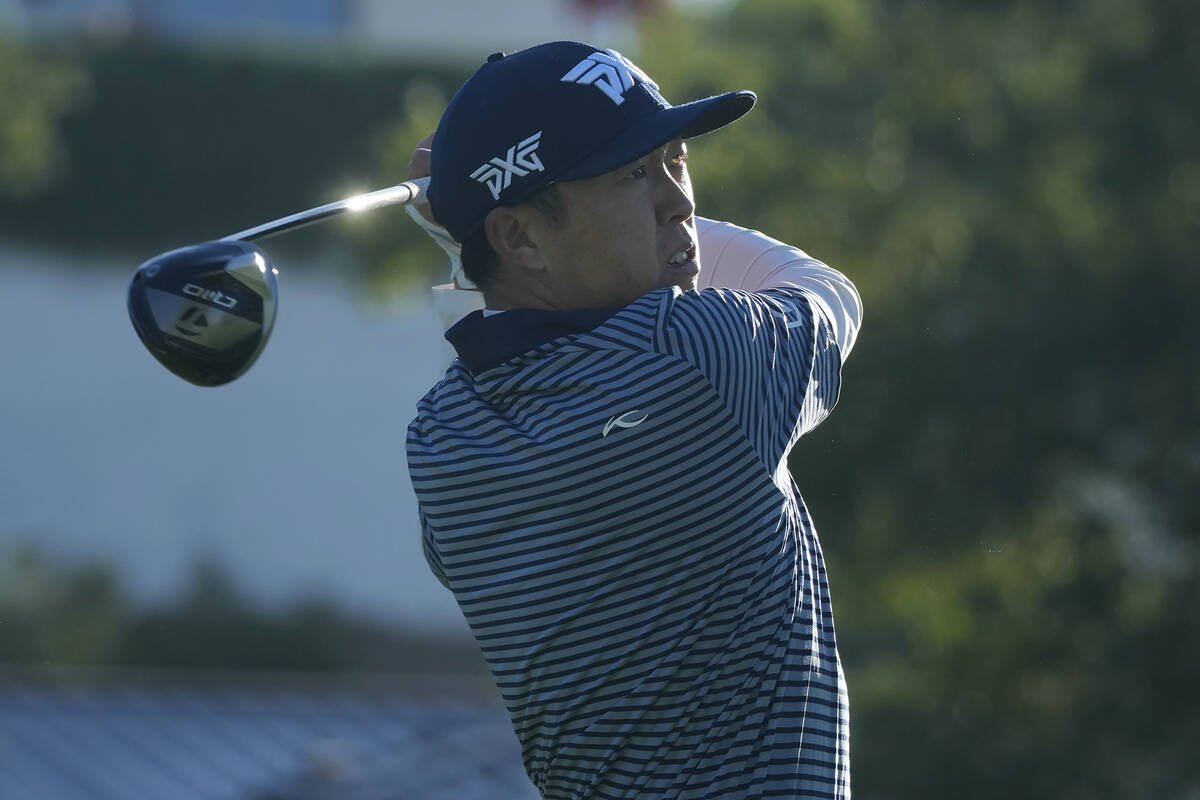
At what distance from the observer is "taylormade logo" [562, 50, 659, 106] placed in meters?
1.95

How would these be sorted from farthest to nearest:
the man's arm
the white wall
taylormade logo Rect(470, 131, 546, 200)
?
the white wall → the man's arm → taylormade logo Rect(470, 131, 546, 200)

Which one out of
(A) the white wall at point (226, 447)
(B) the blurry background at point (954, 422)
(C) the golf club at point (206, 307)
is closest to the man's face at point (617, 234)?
(C) the golf club at point (206, 307)

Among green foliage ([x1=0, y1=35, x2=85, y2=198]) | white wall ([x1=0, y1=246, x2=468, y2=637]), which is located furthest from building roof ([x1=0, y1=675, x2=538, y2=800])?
white wall ([x1=0, y1=246, x2=468, y2=637])

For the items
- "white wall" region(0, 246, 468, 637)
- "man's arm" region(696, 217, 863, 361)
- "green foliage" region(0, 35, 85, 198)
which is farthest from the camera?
"white wall" region(0, 246, 468, 637)

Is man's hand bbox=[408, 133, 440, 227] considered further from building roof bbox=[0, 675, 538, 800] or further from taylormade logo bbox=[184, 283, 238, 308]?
building roof bbox=[0, 675, 538, 800]

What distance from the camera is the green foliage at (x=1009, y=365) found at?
7.90m

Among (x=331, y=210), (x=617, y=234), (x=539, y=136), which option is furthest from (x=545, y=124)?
(x=331, y=210)

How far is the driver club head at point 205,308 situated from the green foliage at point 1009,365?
A: 18.5ft

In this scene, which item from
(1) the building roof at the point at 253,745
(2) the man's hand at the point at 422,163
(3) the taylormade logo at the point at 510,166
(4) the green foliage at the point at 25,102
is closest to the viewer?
(3) the taylormade logo at the point at 510,166

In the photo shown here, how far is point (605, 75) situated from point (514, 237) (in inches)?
8.0

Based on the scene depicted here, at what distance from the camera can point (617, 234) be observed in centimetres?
196

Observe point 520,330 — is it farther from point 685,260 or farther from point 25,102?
point 25,102

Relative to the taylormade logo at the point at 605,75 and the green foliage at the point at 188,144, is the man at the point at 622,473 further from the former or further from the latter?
the green foliage at the point at 188,144

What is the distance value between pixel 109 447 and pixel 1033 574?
1079 centimetres
